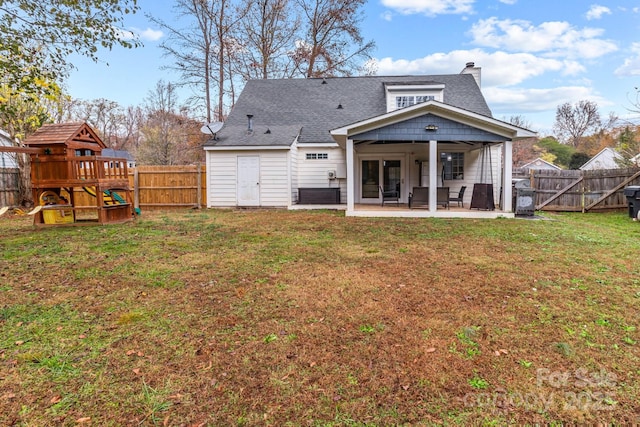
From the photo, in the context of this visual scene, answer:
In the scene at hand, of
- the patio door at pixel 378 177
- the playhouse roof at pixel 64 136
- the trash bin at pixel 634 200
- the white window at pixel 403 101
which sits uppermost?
the white window at pixel 403 101

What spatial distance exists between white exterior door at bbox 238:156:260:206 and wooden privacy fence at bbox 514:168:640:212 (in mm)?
10523

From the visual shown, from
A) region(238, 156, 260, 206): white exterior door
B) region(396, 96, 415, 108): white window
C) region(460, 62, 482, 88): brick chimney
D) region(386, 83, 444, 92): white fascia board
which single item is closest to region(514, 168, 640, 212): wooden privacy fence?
region(386, 83, 444, 92): white fascia board

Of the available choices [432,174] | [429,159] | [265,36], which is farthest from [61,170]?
[265,36]

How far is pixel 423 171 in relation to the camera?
1350 cm

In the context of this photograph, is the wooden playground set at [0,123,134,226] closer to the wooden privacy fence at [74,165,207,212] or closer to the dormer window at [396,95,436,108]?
the wooden privacy fence at [74,165,207,212]

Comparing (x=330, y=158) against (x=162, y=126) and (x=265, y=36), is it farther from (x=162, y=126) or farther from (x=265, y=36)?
(x=162, y=126)

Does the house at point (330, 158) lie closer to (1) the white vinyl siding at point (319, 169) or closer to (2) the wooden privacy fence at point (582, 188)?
(1) the white vinyl siding at point (319, 169)

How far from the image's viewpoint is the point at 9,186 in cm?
1252

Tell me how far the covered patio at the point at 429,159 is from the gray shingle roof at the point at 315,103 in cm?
209

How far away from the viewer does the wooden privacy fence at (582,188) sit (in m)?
11.7

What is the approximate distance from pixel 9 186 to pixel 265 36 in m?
15.3

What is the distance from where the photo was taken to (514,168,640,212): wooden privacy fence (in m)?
11.7

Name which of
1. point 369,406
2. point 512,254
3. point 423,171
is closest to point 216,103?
point 423,171

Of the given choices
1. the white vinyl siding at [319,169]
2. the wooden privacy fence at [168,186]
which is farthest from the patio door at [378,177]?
the wooden privacy fence at [168,186]
